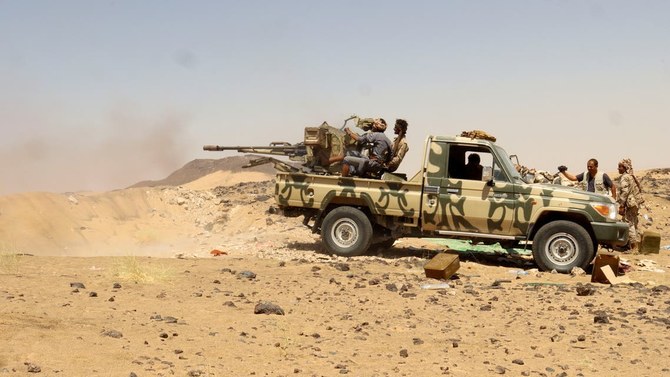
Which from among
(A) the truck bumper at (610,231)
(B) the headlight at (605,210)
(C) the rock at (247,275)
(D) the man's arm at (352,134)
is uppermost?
(D) the man's arm at (352,134)

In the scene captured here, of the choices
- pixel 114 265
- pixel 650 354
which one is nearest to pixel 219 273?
pixel 114 265

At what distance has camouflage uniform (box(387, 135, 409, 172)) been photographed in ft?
41.4

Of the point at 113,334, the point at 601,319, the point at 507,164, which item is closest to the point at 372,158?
the point at 507,164

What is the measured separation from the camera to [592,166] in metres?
12.9

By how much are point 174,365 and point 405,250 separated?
853cm

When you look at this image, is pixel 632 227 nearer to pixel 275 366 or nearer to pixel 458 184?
pixel 458 184

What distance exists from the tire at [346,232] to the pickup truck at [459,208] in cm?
2

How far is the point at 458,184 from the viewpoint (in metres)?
11.5

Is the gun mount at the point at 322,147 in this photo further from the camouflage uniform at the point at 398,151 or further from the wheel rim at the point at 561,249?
the wheel rim at the point at 561,249

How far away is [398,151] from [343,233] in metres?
1.74

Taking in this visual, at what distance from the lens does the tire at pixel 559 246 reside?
36.2ft

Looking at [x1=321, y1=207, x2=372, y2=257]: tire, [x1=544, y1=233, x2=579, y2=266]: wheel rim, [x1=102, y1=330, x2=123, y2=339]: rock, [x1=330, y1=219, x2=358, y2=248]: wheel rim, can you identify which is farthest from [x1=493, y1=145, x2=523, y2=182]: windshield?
[x1=102, y1=330, x2=123, y2=339]: rock

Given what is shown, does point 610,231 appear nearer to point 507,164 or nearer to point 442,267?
point 507,164

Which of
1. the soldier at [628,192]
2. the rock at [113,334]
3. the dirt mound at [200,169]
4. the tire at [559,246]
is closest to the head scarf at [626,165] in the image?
the soldier at [628,192]
